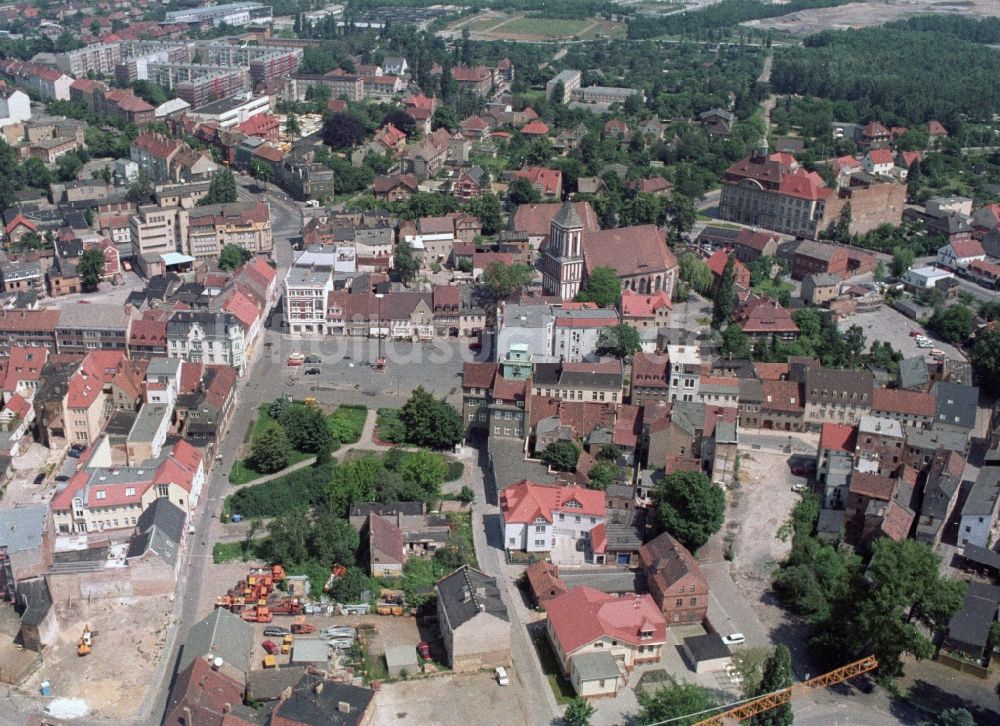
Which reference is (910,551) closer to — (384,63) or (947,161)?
(947,161)

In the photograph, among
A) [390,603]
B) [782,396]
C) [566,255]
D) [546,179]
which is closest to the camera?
[390,603]

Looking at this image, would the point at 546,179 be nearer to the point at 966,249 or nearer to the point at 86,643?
the point at 966,249

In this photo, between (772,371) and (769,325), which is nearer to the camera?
(772,371)

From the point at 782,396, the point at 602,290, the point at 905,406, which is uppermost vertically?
the point at 602,290

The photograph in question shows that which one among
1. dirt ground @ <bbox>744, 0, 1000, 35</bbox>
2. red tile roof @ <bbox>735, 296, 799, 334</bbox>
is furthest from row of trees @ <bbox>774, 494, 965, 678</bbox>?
dirt ground @ <bbox>744, 0, 1000, 35</bbox>

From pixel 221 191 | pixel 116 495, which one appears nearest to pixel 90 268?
pixel 221 191

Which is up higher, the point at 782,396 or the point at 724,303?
the point at 724,303

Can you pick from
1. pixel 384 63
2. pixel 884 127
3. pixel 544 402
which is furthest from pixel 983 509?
pixel 384 63
